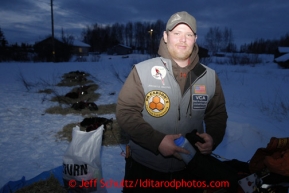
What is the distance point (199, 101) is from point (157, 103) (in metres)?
0.38

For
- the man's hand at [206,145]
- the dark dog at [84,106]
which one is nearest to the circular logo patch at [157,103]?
the man's hand at [206,145]

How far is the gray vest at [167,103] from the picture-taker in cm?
176

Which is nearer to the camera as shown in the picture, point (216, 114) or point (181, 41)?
point (181, 41)

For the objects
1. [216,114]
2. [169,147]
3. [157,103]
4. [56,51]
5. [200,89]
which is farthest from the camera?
[56,51]

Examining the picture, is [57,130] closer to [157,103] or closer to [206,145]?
[157,103]

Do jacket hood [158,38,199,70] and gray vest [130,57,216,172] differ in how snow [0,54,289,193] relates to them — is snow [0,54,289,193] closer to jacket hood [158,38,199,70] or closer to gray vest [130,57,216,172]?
gray vest [130,57,216,172]

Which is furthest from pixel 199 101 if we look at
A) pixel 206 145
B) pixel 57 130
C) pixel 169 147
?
pixel 57 130

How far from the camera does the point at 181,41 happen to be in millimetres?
1791

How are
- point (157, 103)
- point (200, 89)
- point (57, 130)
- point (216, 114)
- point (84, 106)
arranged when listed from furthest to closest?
point (84, 106) → point (57, 130) → point (216, 114) → point (200, 89) → point (157, 103)

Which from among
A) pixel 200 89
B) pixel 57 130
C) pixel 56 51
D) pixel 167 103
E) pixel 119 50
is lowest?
pixel 57 130

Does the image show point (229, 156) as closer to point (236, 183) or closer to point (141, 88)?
point (236, 183)

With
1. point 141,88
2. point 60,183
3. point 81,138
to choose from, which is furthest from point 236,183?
point 60,183

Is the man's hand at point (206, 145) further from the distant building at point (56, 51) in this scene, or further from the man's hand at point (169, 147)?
the distant building at point (56, 51)

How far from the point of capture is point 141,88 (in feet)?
5.68
